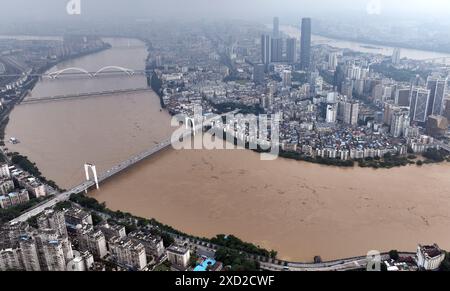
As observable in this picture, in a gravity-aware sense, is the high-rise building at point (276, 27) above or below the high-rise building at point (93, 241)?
above

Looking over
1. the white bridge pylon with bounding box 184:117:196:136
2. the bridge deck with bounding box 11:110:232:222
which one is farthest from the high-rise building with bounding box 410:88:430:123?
the bridge deck with bounding box 11:110:232:222

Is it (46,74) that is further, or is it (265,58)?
(265,58)

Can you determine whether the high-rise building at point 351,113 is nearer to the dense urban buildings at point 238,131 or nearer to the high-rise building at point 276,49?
the dense urban buildings at point 238,131

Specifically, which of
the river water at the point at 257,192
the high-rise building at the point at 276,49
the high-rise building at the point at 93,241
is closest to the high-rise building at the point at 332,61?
the high-rise building at the point at 276,49

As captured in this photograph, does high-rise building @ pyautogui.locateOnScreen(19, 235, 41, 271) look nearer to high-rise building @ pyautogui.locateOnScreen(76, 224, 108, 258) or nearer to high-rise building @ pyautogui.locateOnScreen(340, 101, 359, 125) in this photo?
high-rise building @ pyautogui.locateOnScreen(76, 224, 108, 258)

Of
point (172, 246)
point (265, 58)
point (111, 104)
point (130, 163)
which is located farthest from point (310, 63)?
point (172, 246)

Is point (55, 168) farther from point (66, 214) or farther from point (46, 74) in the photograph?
point (46, 74)

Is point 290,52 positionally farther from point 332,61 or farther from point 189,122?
point 189,122
